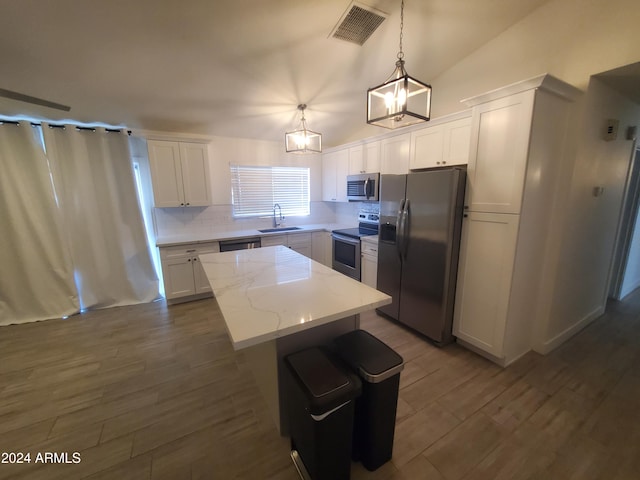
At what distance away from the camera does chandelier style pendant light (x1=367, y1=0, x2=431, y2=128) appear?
1.42 m

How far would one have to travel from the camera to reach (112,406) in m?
1.85

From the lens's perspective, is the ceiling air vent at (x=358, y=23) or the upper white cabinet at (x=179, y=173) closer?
the ceiling air vent at (x=358, y=23)

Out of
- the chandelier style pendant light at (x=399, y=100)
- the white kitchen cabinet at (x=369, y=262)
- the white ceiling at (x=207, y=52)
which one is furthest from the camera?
the white kitchen cabinet at (x=369, y=262)

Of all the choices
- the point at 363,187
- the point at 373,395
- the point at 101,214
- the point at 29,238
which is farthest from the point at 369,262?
the point at 29,238

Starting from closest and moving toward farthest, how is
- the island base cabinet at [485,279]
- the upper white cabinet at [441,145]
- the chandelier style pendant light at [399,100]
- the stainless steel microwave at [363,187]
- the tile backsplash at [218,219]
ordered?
the chandelier style pendant light at [399,100], the island base cabinet at [485,279], the upper white cabinet at [441,145], the stainless steel microwave at [363,187], the tile backsplash at [218,219]

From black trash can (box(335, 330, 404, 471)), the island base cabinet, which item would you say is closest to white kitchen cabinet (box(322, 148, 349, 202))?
the island base cabinet

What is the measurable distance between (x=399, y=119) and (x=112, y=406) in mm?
2908

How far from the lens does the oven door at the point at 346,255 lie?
11.9ft

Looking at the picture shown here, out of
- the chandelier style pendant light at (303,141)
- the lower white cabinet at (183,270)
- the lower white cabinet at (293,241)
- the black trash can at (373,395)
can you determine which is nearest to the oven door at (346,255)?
the lower white cabinet at (293,241)

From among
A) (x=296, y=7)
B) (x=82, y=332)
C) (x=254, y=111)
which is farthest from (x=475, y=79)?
(x=82, y=332)

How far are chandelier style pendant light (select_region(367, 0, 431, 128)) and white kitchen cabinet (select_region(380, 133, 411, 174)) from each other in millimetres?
1536

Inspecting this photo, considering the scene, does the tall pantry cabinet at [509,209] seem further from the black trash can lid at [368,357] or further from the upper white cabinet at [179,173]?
the upper white cabinet at [179,173]

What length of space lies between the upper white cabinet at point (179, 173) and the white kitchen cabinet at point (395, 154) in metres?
2.55

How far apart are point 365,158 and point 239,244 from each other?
7.64ft
